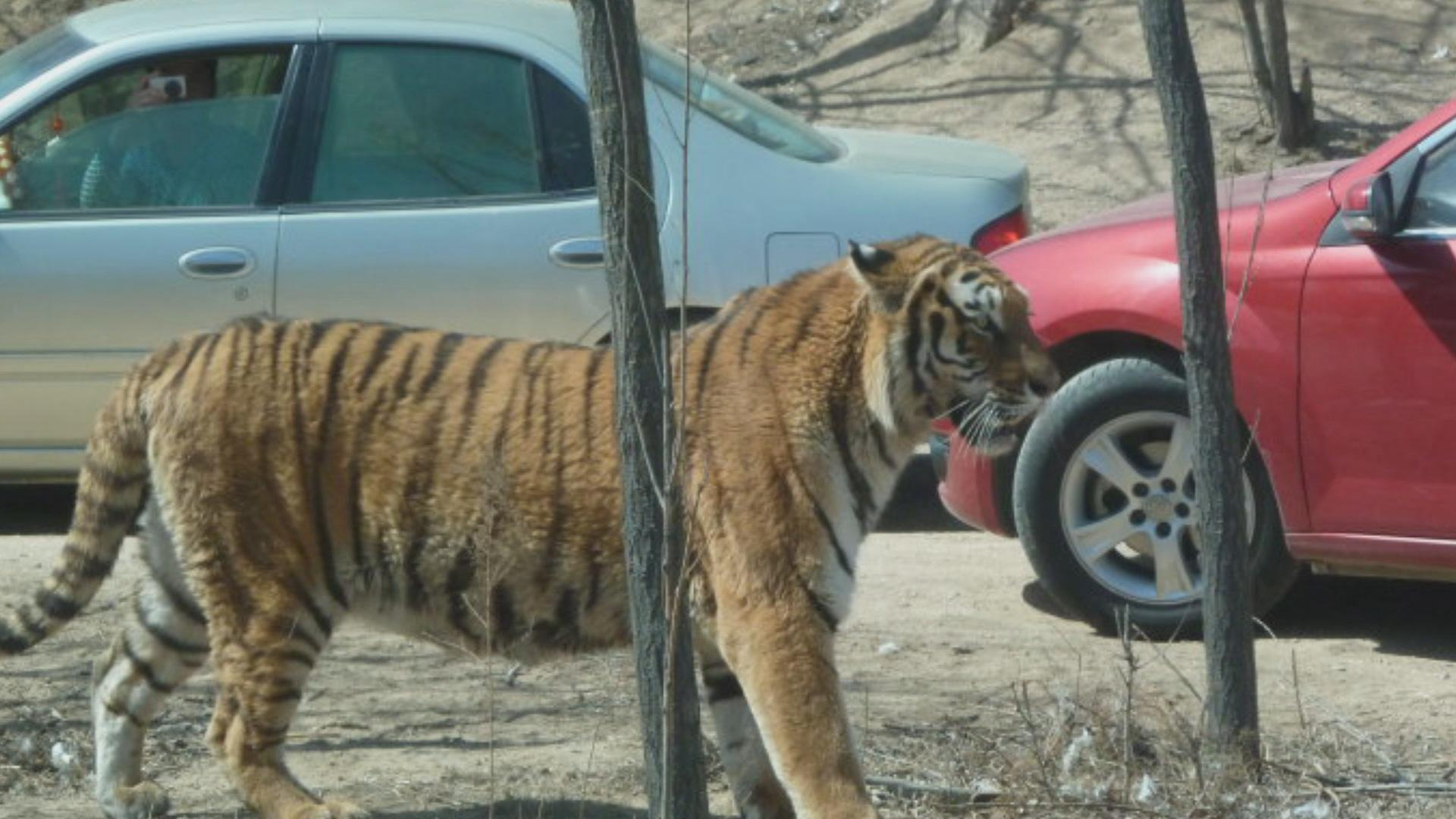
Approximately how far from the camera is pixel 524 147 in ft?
28.1

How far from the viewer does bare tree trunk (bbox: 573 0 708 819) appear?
3.98 m

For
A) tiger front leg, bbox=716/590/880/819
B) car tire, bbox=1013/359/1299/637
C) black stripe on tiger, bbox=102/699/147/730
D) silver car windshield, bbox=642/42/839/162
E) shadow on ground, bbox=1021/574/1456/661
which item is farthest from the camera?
silver car windshield, bbox=642/42/839/162

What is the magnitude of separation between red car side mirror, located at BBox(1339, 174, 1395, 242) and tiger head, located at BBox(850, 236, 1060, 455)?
4.87ft

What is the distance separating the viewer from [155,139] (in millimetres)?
8602

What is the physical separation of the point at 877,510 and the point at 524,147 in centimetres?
362

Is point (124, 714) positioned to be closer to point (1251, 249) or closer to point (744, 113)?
point (1251, 249)

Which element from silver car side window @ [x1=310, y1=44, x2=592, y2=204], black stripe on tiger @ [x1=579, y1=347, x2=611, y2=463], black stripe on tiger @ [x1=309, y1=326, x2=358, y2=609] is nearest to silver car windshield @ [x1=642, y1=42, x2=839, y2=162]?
silver car side window @ [x1=310, y1=44, x2=592, y2=204]

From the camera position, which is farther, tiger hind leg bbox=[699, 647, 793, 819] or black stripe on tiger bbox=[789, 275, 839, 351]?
tiger hind leg bbox=[699, 647, 793, 819]

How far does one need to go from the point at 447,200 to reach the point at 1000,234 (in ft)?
6.33

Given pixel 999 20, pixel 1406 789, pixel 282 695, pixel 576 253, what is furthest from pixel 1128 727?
pixel 999 20

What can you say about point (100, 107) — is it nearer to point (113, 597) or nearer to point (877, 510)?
point (113, 597)

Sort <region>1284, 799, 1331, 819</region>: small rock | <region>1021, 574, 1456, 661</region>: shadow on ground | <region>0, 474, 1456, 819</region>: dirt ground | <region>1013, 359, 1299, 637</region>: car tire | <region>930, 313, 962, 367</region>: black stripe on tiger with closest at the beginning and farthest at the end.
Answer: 1. <region>1284, 799, 1331, 819</region>: small rock
2. <region>930, 313, 962, 367</region>: black stripe on tiger
3. <region>0, 474, 1456, 819</region>: dirt ground
4. <region>1013, 359, 1299, 637</region>: car tire
5. <region>1021, 574, 1456, 661</region>: shadow on ground

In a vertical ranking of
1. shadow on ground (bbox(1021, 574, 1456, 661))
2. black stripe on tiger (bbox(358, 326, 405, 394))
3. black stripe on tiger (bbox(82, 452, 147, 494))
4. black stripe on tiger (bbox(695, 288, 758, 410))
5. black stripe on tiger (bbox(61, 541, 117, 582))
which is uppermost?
black stripe on tiger (bbox(695, 288, 758, 410))

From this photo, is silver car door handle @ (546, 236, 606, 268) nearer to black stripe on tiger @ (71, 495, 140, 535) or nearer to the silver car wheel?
the silver car wheel
